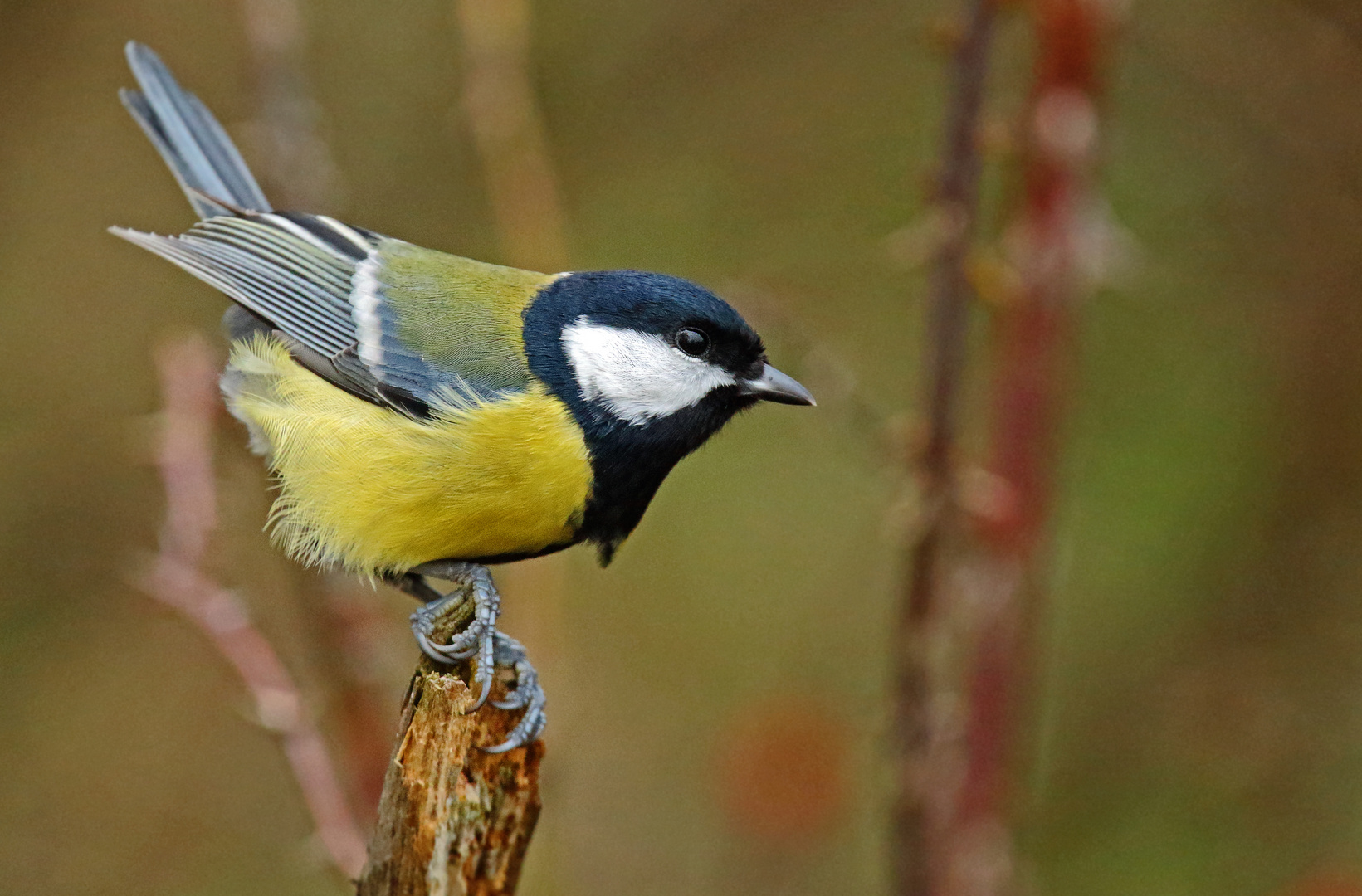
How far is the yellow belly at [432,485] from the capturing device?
2.41 meters

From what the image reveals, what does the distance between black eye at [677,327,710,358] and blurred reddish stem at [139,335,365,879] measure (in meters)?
0.94

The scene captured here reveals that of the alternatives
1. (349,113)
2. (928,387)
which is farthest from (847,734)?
(349,113)

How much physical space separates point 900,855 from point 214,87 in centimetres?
372

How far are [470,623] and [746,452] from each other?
3.10 metres

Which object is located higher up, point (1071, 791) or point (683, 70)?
point (683, 70)

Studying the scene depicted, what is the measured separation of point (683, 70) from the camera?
4770 millimetres

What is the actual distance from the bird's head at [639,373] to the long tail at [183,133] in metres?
1.01

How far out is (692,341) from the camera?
8.45 feet

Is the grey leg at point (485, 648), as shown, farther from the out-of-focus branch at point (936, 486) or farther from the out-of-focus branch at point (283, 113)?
the out-of-focus branch at point (283, 113)

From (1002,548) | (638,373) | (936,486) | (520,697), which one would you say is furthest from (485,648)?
(1002,548)

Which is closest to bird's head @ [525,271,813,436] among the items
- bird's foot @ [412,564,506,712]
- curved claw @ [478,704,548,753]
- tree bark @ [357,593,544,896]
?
bird's foot @ [412,564,506,712]

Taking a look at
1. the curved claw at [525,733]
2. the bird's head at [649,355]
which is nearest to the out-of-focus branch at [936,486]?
the bird's head at [649,355]

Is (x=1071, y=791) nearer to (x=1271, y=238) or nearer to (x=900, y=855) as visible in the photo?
(x=1271, y=238)

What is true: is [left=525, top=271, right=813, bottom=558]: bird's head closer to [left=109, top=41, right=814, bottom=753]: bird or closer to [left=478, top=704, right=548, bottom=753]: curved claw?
[left=109, top=41, right=814, bottom=753]: bird
